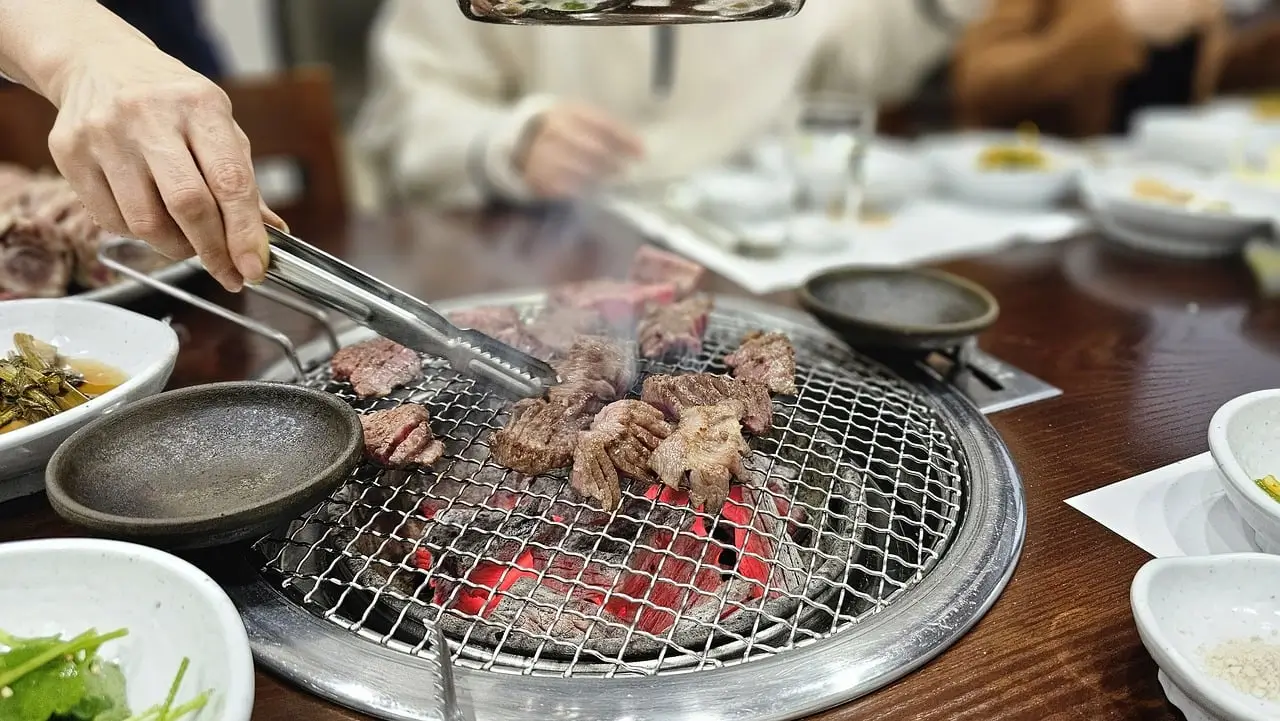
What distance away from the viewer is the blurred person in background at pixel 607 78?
4.20 metres

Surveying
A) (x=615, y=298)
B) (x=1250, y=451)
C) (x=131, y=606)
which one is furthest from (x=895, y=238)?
(x=131, y=606)

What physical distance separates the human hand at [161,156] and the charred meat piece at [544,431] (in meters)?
0.55

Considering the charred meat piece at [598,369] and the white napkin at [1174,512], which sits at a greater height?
the charred meat piece at [598,369]

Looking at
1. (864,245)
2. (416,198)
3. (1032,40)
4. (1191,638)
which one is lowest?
(416,198)

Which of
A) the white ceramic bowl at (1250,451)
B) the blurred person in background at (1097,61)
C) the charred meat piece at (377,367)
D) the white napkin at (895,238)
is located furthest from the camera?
the blurred person in background at (1097,61)

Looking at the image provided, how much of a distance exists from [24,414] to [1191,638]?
81.7 inches

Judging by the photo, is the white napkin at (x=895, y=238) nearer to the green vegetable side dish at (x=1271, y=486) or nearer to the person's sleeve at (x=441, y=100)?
the person's sleeve at (x=441, y=100)

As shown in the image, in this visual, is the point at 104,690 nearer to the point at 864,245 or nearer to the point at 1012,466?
the point at 1012,466

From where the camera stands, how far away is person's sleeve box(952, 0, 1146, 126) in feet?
15.0

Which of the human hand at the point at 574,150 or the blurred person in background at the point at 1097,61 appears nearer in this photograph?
the human hand at the point at 574,150

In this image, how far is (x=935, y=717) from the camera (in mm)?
1243

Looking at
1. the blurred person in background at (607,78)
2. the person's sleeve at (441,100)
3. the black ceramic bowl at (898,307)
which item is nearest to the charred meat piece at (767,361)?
Result: the black ceramic bowl at (898,307)

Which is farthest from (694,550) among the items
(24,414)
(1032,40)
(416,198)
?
(1032,40)

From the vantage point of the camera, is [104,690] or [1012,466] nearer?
[104,690]
